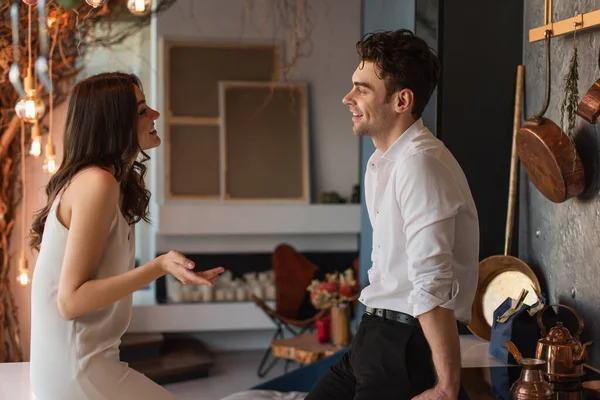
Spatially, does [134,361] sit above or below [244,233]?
below

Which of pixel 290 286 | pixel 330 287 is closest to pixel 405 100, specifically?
pixel 330 287

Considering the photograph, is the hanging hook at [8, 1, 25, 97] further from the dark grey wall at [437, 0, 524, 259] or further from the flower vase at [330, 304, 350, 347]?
the dark grey wall at [437, 0, 524, 259]

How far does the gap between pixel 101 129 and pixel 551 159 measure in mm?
1715

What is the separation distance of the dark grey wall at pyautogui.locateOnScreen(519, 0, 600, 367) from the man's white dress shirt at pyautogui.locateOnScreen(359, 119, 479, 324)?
1.10 meters

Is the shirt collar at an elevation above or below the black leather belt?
above

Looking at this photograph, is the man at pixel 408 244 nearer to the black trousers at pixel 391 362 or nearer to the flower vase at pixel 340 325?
the black trousers at pixel 391 362

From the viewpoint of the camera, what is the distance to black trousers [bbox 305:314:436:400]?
2176 mm

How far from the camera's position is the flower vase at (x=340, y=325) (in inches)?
225

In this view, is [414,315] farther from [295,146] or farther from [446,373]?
[295,146]

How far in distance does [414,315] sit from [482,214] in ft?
6.36

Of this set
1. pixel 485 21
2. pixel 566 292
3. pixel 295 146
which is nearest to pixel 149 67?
pixel 295 146

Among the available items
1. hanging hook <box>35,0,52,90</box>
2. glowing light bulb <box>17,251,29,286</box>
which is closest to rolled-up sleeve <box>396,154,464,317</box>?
glowing light bulb <box>17,251,29,286</box>

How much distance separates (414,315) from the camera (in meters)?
2.05

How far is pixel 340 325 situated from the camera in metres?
5.71
